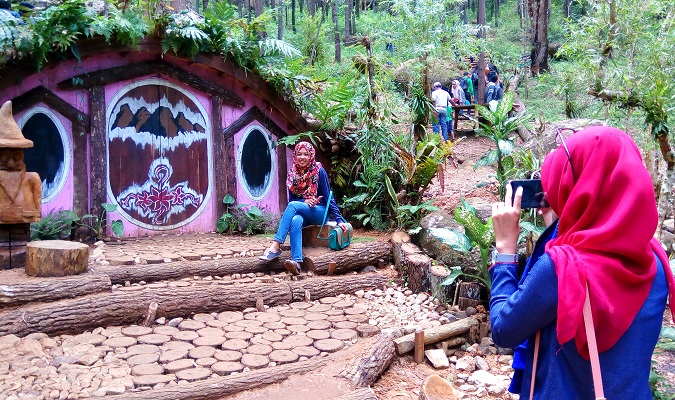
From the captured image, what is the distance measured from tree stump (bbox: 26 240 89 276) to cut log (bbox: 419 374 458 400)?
365cm

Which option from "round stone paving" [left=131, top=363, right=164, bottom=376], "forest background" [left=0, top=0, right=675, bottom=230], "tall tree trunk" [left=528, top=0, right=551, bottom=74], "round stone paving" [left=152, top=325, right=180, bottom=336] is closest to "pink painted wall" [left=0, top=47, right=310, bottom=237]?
"forest background" [left=0, top=0, right=675, bottom=230]

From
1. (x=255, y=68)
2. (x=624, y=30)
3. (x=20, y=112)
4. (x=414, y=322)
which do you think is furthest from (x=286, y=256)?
(x=624, y=30)

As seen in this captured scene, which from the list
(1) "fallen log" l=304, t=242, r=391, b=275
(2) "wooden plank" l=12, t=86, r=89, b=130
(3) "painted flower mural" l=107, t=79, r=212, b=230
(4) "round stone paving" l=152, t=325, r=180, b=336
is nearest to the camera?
(4) "round stone paving" l=152, t=325, r=180, b=336

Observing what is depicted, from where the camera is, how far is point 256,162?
818 cm

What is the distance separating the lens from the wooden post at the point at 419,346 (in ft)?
15.2

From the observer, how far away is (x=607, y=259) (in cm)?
141

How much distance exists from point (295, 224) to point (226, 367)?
2318 mm

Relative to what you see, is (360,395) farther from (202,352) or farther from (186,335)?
(186,335)

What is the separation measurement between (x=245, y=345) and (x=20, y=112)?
13.6 feet

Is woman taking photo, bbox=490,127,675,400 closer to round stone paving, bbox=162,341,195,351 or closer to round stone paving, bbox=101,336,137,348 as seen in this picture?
round stone paving, bbox=162,341,195,351

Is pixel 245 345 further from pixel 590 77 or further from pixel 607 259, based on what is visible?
pixel 590 77

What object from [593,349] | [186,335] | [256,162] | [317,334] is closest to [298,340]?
[317,334]

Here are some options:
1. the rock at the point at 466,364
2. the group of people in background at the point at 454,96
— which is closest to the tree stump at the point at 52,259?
the rock at the point at 466,364

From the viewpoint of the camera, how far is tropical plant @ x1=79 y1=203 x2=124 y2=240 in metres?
6.81
